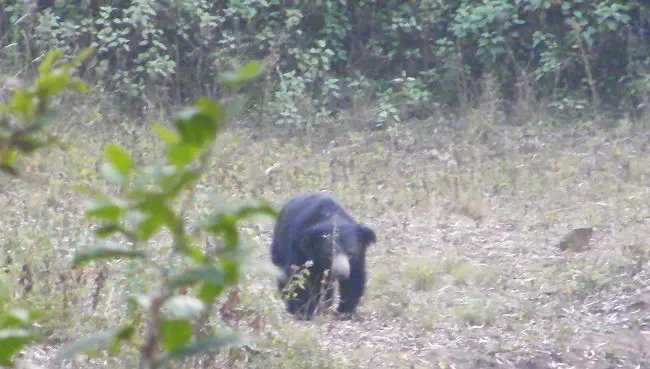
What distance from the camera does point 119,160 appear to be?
1.15 meters

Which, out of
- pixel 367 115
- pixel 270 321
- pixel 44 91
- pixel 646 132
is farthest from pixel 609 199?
pixel 44 91

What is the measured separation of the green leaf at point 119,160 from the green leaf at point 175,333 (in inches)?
7.2

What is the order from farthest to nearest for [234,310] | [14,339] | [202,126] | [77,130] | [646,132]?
[646,132]
[77,130]
[234,310]
[14,339]
[202,126]

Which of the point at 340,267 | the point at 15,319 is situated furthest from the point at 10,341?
the point at 340,267

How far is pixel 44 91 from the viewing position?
1.39 meters

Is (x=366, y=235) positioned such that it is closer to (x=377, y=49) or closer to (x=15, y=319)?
(x=15, y=319)

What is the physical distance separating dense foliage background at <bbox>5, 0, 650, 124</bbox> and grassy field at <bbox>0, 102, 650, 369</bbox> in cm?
81

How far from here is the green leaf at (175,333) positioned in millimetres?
1175

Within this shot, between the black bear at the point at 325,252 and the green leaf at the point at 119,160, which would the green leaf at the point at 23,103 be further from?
the black bear at the point at 325,252

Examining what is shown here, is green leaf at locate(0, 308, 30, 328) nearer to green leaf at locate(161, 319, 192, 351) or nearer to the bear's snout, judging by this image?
green leaf at locate(161, 319, 192, 351)

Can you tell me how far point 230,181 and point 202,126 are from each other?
26.5 feet

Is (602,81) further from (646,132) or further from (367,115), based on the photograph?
(367,115)

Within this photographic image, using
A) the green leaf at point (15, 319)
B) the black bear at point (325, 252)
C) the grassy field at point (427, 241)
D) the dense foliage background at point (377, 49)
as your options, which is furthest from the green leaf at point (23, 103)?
the dense foliage background at point (377, 49)

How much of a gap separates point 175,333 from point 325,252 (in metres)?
A: 5.72
